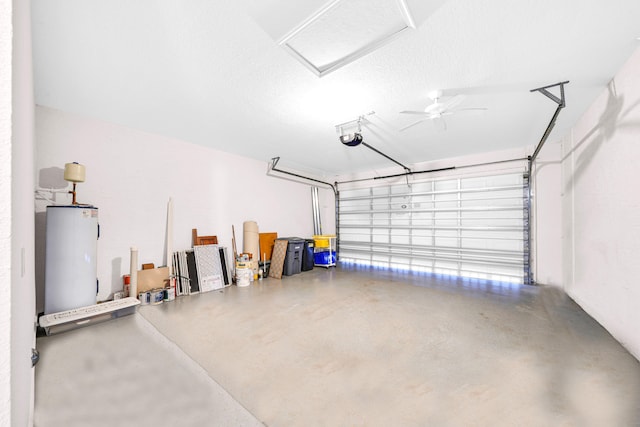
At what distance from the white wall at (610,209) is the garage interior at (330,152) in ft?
0.10

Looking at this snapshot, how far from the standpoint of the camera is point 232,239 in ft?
16.1

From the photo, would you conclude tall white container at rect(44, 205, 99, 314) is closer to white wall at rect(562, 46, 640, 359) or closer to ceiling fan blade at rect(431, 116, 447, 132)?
ceiling fan blade at rect(431, 116, 447, 132)

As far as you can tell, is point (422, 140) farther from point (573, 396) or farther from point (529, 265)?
point (573, 396)

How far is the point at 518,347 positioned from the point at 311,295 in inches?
103

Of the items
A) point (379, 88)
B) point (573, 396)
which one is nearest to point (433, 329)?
point (573, 396)

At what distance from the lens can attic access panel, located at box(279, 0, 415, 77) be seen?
161cm

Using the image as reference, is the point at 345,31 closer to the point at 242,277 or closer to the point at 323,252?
the point at 242,277

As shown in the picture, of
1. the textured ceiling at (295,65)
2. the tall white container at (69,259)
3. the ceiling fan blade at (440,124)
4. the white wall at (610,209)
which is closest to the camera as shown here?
the textured ceiling at (295,65)

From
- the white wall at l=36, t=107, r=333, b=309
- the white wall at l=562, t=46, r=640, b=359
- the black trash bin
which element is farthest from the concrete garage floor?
the black trash bin

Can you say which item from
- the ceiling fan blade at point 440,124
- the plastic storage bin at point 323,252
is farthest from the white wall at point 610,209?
the plastic storage bin at point 323,252

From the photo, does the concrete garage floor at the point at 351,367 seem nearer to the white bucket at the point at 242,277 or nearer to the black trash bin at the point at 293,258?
the white bucket at the point at 242,277

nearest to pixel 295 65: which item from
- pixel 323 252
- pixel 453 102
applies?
pixel 453 102

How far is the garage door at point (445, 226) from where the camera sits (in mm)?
4711

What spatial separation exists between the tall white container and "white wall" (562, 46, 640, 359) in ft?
19.0
